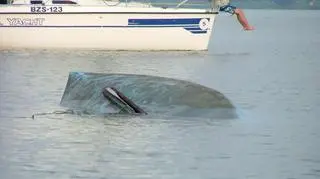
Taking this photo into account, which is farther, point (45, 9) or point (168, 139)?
point (45, 9)

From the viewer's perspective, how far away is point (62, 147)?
13.6 metres

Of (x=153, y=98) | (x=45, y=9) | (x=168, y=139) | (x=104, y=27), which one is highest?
(x=168, y=139)

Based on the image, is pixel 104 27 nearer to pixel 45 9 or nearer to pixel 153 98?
pixel 45 9

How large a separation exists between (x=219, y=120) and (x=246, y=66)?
14.2 meters

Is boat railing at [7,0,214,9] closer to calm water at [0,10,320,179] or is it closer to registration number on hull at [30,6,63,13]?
registration number on hull at [30,6,63,13]

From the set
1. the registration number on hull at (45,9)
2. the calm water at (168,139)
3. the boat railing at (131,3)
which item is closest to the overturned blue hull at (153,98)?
the calm water at (168,139)

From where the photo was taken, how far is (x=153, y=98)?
16625mm

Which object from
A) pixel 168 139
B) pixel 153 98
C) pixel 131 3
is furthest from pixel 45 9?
pixel 168 139

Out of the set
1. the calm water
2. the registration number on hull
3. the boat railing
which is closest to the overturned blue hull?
the calm water

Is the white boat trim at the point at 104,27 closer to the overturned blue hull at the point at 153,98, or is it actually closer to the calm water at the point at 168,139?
the calm water at the point at 168,139

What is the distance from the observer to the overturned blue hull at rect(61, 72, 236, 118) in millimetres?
16156

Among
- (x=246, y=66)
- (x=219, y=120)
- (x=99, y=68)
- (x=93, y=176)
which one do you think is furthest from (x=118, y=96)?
(x=246, y=66)

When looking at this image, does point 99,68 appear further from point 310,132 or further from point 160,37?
point 310,132

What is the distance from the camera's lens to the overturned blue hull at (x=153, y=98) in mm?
16156
